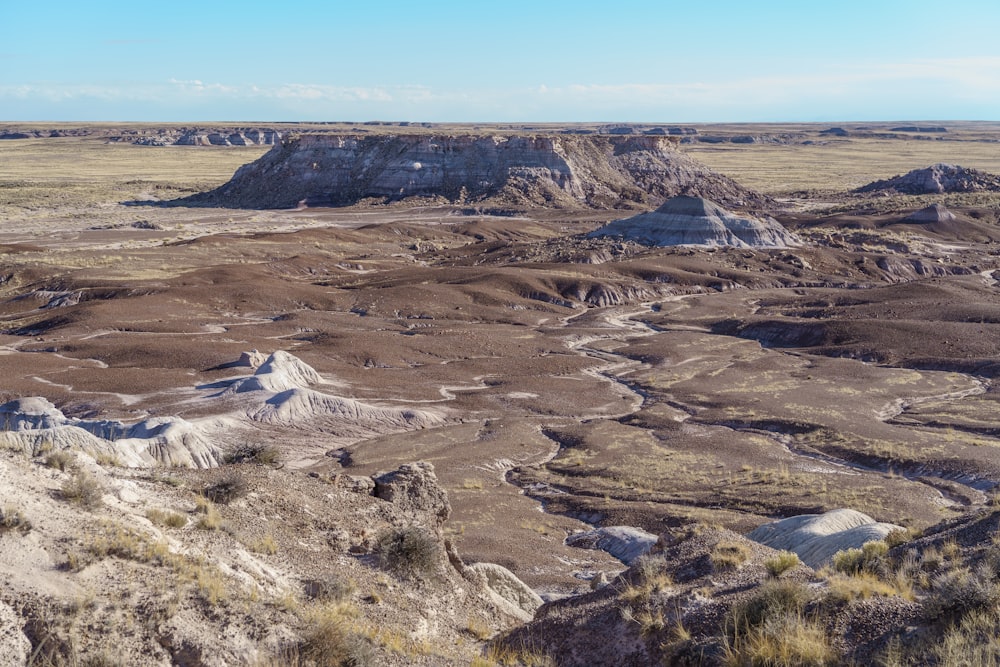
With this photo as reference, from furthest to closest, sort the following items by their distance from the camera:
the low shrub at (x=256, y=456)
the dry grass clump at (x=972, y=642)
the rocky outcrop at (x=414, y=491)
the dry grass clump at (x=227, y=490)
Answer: the low shrub at (x=256, y=456), the rocky outcrop at (x=414, y=491), the dry grass clump at (x=227, y=490), the dry grass clump at (x=972, y=642)

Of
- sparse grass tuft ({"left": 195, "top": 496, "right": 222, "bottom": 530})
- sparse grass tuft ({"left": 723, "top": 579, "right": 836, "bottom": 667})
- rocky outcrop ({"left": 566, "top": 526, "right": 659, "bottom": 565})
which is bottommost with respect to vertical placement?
rocky outcrop ({"left": 566, "top": 526, "right": 659, "bottom": 565})

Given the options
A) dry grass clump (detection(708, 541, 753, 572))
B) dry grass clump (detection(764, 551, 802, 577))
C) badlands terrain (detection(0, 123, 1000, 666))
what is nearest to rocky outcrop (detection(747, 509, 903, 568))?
badlands terrain (detection(0, 123, 1000, 666))

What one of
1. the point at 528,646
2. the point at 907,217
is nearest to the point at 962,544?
the point at 528,646

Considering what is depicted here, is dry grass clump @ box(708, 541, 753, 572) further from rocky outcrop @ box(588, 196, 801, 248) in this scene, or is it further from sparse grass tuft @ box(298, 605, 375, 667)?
rocky outcrop @ box(588, 196, 801, 248)

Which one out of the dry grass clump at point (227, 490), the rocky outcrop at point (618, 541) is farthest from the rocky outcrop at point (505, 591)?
the rocky outcrop at point (618, 541)

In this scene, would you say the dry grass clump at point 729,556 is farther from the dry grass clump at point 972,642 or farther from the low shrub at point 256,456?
the low shrub at point 256,456

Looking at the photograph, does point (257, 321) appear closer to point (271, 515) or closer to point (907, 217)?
point (271, 515)

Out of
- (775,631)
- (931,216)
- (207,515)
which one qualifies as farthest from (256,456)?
(931,216)
